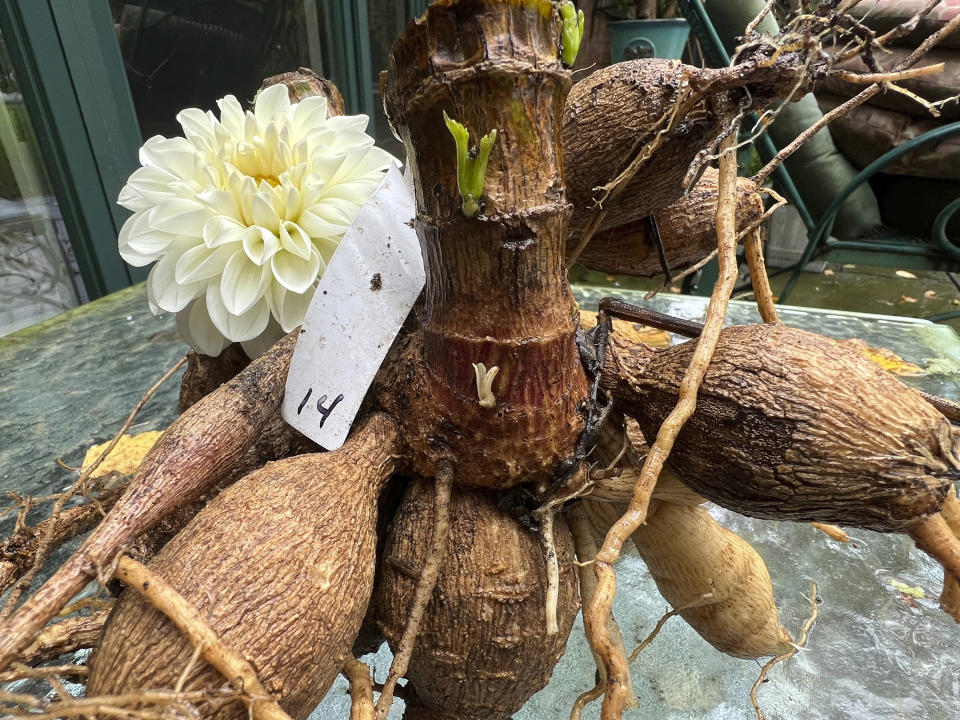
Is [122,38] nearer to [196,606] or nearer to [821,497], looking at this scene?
[196,606]

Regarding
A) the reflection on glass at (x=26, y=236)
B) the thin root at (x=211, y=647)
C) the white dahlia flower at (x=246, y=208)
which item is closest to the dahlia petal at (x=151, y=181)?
the white dahlia flower at (x=246, y=208)

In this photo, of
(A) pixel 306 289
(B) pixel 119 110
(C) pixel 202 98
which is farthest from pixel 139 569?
(C) pixel 202 98

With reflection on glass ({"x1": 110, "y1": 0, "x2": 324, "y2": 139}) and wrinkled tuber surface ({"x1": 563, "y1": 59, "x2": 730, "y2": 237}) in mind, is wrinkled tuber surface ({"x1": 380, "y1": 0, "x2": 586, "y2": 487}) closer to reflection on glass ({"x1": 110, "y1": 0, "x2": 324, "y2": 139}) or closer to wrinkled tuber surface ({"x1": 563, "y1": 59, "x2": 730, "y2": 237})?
wrinkled tuber surface ({"x1": 563, "y1": 59, "x2": 730, "y2": 237})

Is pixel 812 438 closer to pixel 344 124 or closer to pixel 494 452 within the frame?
pixel 494 452

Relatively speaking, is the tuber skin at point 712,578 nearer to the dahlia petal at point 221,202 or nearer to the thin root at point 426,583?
the thin root at point 426,583

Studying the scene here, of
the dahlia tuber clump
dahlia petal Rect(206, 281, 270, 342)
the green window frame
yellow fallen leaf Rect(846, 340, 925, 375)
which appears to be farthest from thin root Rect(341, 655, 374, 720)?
the green window frame

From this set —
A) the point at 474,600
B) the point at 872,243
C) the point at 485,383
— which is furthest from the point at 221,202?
the point at 872,243
